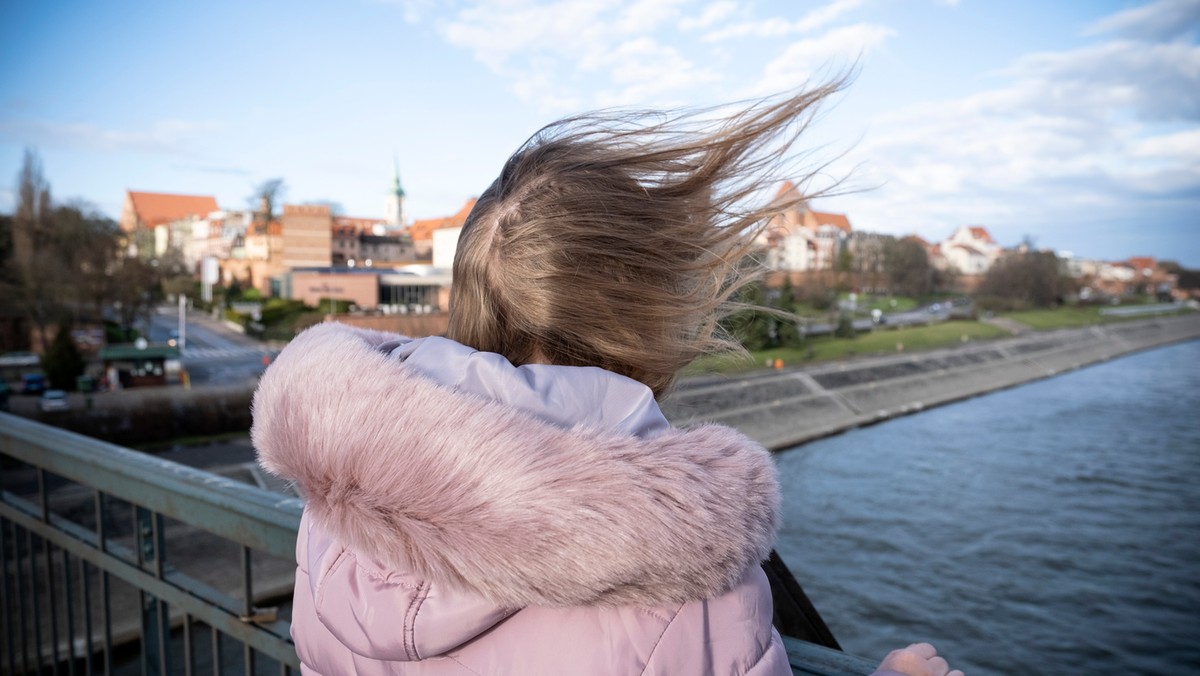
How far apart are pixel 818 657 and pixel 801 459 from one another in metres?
25.6

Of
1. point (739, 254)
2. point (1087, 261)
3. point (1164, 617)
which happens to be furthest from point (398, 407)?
point (1087, 261)

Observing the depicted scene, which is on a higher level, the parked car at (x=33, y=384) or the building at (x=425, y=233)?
the building at (x=425, y=233)

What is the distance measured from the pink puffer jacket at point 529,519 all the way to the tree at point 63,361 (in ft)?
85.8

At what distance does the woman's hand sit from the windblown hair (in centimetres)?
39

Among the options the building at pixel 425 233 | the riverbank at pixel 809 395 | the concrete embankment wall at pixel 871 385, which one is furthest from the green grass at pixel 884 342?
the building at pixel 425 233

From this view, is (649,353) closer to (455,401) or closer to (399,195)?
(455,401)

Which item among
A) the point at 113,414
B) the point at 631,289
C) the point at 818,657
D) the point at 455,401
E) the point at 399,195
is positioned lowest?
the point at 113,414

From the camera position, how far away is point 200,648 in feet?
44.0

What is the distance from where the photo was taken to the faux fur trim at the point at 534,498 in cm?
66

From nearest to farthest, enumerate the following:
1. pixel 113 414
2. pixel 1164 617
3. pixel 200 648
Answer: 1. pixel 200 648
2. pixel 1164 617
3. pixel 113 414

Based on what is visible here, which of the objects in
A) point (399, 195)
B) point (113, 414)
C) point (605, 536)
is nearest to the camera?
point (605, 536)

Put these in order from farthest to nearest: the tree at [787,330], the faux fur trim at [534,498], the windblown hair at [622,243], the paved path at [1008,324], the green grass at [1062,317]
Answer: the green grass at [1062,317], the paved path at [1008,324], the tree at [787,330], the windblown hair at [622,243], the faux fur trim at [534,498]

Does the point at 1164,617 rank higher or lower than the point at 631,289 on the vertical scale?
lower

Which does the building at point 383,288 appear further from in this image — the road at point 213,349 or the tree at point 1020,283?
the tree at point 1020,283
